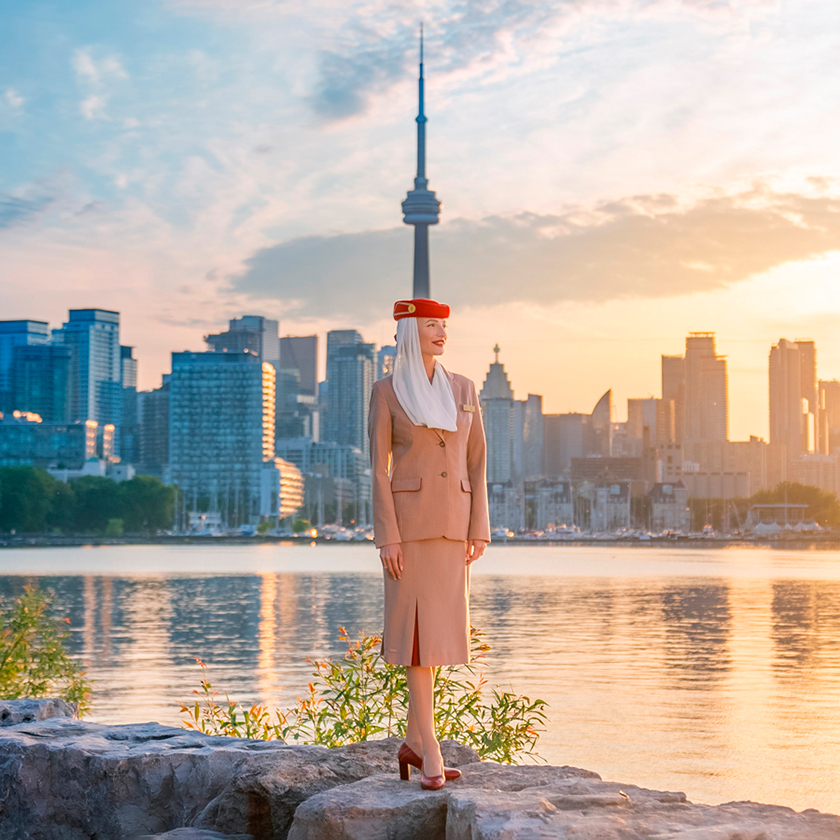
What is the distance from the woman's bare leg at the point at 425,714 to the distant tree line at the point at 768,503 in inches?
7267

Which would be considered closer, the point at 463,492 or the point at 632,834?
the point at 632,834

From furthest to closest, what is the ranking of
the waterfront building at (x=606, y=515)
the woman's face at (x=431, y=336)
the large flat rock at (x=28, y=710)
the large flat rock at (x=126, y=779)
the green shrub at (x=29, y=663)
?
1. the waterfront building at (x=606, y=515)
2. the green shrub at (x=29, y=663)
3. the large flat rock at (x=28, y=710)
4. the woman's face at (x=431, y=336)
5. the large flat rock at (x=126, y=779)

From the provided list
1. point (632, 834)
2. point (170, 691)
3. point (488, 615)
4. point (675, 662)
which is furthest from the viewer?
point (488, 615)

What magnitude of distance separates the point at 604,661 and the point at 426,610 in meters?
18.5

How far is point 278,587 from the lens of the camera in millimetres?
52562

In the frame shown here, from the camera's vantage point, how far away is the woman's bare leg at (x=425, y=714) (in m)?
5.52

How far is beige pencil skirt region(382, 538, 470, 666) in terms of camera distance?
18.7 feet

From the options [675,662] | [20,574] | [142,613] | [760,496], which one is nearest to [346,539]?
[760,496]

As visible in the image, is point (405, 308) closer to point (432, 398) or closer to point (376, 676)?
point (432, 398)

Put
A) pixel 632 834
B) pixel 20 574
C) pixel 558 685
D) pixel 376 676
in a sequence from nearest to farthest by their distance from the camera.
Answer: pixel 632 834
pixel 376 676
pixel 558 685
pixel 20 574

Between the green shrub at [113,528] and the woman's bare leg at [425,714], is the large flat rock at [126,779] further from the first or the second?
the green shrub at [113,528]

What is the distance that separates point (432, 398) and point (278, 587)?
157 feet

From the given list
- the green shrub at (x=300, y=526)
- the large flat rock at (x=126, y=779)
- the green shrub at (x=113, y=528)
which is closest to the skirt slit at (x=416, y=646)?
the large flat rock at (x=126, y=779)

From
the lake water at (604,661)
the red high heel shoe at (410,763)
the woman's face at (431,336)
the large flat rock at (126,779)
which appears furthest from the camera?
the lake water at (604,661)
